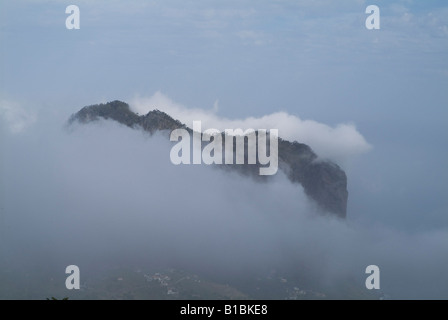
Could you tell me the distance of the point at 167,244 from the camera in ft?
224

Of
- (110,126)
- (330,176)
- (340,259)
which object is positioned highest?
(110,126)

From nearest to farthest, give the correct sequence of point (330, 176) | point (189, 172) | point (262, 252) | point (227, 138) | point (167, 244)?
1. point (167, 244)
2. point (262, 252)
3. point (227, 138)
4. point (330, 176)
5. point (189, 172)

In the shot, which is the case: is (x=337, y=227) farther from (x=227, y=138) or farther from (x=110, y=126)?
(x=110, y=126)

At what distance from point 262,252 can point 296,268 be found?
27.0 feet

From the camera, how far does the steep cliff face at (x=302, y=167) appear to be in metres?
91.5

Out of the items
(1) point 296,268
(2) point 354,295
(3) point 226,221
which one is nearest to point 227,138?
(3) point 226,221

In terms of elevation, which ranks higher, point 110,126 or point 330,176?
point 110,126

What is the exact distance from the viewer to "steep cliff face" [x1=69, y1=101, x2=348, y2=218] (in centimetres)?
9150

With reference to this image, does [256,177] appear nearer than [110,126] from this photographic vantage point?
Yes

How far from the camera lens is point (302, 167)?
9344 cm

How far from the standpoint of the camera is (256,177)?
97.1 metres
